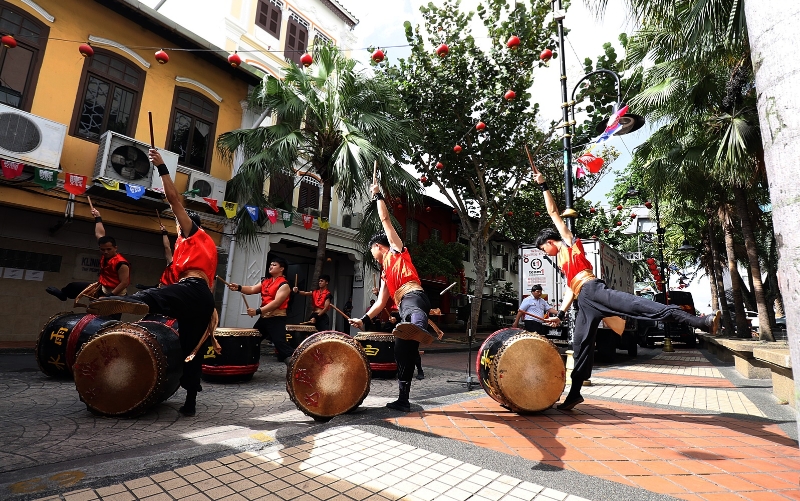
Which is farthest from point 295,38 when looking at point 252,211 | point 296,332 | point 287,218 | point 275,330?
point 275,330

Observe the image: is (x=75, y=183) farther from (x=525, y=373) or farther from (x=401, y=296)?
(x=525, y=373)

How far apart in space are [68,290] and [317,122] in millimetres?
6937

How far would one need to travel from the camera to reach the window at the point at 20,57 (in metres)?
9.15

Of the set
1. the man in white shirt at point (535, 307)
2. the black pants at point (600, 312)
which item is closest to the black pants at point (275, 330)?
the black pants at point (600, 312)

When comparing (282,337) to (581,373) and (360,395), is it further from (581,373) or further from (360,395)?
(581,373)

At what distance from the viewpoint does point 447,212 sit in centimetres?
2547

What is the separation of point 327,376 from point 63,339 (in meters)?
4.20

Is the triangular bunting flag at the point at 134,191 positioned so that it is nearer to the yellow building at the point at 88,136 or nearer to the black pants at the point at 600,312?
the yellow building at the point at 88,136

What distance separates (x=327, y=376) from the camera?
3.96 meters

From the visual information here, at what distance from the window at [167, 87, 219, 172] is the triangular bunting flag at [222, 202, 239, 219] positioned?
165 cm

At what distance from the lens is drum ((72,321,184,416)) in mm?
3969

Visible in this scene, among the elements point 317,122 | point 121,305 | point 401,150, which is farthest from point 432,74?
point 121,305

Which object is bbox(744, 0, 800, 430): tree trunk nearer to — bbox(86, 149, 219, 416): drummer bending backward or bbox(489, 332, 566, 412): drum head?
bbox(489, 332, 566, 412): drum head

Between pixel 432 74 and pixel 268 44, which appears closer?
pixel 432 74
